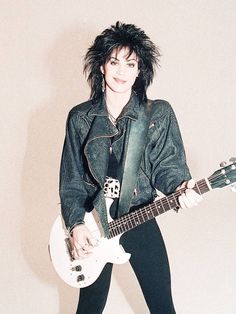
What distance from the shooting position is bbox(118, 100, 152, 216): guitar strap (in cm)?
169

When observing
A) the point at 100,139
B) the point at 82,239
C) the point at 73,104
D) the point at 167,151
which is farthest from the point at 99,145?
the point at 73,104

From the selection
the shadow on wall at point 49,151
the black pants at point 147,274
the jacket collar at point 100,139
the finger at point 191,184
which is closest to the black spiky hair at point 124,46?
the jacket collar at point 100,139

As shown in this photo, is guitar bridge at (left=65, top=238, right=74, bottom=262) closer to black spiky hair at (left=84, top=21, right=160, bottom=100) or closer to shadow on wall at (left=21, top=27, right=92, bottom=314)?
black spiky hair at (left=84, top=21, right=160, bottom=100)

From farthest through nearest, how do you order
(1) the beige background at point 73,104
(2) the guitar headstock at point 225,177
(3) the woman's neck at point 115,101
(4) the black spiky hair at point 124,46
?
(1) the beige background at point 73,104, (3) the woman's neck at point 115,101, (4) the black spiky hair at point 124,46, (2) the guitar headstock at point 225,177

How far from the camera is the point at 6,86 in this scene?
9.16ft

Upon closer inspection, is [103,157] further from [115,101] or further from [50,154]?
[50,154]

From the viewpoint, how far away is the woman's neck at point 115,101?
1736 mm

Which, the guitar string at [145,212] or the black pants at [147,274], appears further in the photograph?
the black pants at [147,274]

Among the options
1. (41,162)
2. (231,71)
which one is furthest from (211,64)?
(41,162)

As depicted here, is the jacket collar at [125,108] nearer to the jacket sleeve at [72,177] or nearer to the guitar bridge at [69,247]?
the jacket sleeve at [72,177]

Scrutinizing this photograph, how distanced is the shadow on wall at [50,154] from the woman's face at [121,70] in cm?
114

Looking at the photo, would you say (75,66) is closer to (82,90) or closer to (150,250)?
(82,90)

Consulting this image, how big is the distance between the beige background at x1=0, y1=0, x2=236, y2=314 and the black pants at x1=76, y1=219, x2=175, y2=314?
0.99m

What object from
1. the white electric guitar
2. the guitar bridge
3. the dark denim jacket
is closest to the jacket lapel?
the dark denim jacket
